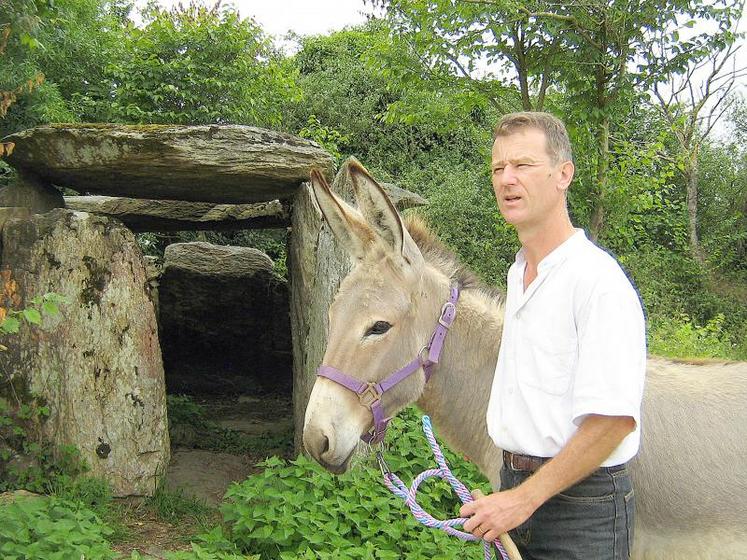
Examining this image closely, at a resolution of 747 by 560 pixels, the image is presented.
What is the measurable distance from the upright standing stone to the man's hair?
14.6 feet

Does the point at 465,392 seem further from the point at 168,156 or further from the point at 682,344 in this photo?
the point at 682,344

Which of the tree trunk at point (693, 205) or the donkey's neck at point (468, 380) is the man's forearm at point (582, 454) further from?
the tree trunk at point (693, 205)

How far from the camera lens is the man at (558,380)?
1.64 meters

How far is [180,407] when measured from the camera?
827 cm

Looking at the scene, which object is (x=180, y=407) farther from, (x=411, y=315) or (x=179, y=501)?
(x=411, y=315)

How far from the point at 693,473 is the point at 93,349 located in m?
4.63

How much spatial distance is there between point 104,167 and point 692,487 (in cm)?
515

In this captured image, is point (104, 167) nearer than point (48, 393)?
No

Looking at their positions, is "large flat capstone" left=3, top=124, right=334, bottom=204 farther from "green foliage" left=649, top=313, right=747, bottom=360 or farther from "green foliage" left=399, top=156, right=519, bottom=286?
"green foliage" left=399, top=156, right=519, bottom=286

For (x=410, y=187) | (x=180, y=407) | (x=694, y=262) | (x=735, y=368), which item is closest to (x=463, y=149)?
(x=410, y=187)

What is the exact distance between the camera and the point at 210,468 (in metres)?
6.46

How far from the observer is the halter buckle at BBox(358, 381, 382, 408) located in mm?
2260

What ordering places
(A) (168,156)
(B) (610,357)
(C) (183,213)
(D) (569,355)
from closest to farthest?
(B) (610,357) < (D) (569,355) < (A) (168,156) < (C) (183,213)

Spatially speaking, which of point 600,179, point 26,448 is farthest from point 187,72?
point 26,448
